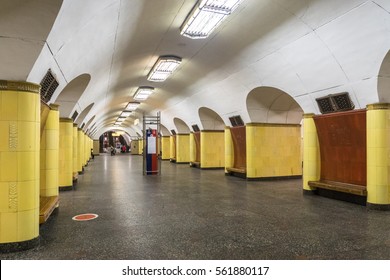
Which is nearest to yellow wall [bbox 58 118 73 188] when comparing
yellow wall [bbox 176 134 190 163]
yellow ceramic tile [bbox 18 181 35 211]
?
yellow ceramic tile [bbox 18 181 35 211]

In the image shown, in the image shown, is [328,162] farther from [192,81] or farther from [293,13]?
[192,81]

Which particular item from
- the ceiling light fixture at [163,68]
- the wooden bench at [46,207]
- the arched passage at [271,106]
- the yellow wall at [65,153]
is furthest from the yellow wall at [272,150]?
the wooden bench at [46,207]

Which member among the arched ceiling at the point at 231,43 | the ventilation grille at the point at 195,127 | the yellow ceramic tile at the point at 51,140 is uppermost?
the arched ceiling at the point at 231,43

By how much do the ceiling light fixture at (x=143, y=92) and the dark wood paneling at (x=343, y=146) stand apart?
8.86 meters

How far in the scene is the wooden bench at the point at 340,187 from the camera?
764cm

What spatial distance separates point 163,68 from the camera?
37.2 ft

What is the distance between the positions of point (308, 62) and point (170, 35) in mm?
3679

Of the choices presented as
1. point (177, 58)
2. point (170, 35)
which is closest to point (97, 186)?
point (177, 58)

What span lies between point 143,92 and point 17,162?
12208 mm

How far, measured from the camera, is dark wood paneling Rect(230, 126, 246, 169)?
46.4 ft

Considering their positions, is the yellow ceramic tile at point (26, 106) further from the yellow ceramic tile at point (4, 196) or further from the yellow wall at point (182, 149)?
the yellow wall at point (182, 149)

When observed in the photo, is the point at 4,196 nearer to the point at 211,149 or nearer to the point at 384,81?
the point at 384,81

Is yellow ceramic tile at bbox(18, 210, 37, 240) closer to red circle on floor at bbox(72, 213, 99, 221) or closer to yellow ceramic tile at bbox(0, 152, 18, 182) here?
yellow ceramic tile at bbox(0, 152, 18, 182)

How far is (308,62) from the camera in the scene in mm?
7883
